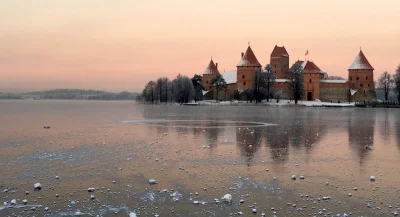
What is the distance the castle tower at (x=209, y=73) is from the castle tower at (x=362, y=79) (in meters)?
37.1

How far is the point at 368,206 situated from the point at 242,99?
274 feet

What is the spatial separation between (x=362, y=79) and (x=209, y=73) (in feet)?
134

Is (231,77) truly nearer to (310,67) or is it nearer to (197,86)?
(197,86)

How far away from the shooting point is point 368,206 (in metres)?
8.79

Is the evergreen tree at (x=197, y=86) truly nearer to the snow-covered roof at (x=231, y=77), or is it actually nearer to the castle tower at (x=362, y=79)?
the snow-covered roof at (x=231, y=77)

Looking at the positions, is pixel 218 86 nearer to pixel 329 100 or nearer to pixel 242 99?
pixel 242 99

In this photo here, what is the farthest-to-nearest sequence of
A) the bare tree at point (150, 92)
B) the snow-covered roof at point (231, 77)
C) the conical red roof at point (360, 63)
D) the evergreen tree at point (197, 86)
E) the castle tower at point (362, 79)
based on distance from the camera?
the bare tree at point (150, 92), the snow-covered roof at point (231, 77), the evergreen tree at point (197, 86), the conical red roof at point (360, 63), the castle tower at point (362, 79)

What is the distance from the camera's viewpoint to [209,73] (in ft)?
367

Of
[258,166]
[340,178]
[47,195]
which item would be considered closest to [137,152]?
[258,166]

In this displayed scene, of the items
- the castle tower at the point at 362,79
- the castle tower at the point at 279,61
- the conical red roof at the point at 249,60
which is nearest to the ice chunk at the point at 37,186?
the castle tower at the point at 362,79

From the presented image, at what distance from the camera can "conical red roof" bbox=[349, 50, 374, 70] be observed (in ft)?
298

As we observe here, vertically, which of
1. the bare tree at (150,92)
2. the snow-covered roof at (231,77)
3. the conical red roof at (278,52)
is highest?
the conical red roof at (278,52)

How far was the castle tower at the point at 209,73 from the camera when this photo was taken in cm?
11125

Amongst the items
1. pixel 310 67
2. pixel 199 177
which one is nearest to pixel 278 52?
pixel 310 67
